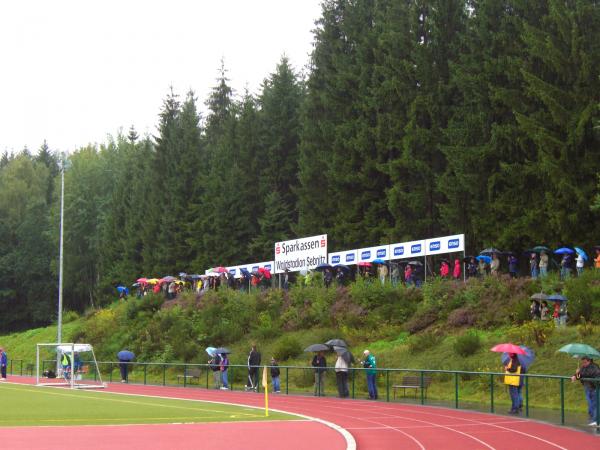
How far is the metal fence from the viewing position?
87.4ft

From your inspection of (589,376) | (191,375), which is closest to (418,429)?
(589,376)

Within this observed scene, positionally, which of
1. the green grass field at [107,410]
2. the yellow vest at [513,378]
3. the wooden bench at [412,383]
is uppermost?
the yellow vest at [513,378]

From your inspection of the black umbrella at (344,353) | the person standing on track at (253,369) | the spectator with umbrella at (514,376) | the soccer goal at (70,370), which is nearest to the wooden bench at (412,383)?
the black umbrella at (344,353)

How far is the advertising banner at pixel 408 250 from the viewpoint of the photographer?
45.8 meters

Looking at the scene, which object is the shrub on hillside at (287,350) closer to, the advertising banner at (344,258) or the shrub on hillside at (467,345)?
the advertising banner at (344,258)

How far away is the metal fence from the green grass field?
580cm

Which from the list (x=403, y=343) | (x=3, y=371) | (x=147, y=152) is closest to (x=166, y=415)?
(x=403, y=343)

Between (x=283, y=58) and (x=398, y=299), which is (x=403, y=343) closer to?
(x=398, y=299)

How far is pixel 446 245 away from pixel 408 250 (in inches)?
96.0

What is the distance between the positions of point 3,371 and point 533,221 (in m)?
30.6

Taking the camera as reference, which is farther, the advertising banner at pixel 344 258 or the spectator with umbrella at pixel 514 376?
the advertising banner at pixel 344 258

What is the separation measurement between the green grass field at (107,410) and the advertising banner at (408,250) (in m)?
16.8

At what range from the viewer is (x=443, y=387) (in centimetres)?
3341

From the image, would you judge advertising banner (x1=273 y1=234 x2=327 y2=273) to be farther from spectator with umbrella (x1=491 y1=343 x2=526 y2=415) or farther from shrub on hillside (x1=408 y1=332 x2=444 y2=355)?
spectator with umbrella (x1=491 y1=343 x2=526 y2=415)
